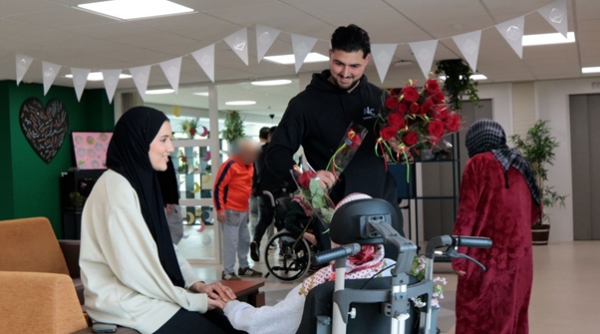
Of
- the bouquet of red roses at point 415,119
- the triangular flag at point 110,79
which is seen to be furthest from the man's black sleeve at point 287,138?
the triangular flag at point 110,79

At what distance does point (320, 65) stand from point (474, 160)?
17.8 feet

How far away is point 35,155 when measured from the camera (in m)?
10.1

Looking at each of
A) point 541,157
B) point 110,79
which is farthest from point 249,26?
point 541,157

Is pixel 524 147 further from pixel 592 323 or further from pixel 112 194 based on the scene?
pixel 112 194

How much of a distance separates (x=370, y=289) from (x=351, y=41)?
100 centimetres

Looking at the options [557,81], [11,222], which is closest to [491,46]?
[557,81]

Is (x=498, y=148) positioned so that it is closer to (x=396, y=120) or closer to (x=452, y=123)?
(x=452, y=123)

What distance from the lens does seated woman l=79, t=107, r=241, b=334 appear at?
2.68 m

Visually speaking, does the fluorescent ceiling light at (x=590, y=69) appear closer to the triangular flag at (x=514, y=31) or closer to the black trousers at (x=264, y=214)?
the black trousers at (x=264, y=214)

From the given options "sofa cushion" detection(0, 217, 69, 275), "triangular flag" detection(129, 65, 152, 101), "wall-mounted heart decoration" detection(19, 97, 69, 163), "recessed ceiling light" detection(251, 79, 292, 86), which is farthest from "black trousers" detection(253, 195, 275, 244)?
"sofa cushion" detection(0, 217, 69, 275)

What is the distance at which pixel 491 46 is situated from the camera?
7.90m

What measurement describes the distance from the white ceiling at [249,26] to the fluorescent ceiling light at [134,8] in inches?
5.2

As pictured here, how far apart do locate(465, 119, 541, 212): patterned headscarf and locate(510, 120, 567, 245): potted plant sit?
24.9 ft

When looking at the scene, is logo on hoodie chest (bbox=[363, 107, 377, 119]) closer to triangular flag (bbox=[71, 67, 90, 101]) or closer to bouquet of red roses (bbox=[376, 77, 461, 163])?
bouquet of red roses (bbox=[376, 77, 461, 163])
